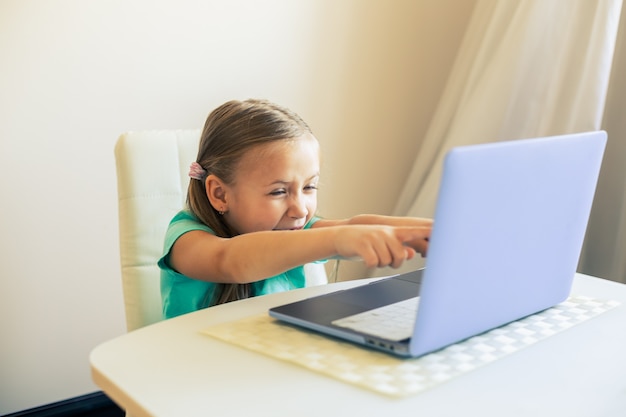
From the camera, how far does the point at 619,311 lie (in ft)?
3.35

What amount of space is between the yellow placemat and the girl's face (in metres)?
0.25

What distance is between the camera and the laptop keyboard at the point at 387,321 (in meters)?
0.84

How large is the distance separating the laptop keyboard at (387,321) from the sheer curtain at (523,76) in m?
0.98

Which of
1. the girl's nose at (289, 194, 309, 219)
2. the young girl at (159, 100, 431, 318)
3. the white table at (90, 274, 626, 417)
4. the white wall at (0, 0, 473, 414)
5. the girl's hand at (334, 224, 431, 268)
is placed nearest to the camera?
the white table at (90, 274, 626, 417)

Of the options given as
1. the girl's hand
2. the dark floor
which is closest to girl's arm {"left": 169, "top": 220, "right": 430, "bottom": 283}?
the girl's hand

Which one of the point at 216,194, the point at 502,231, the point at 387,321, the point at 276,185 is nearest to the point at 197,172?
the point at 216,194

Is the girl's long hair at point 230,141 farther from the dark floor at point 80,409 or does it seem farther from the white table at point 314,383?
the dark floor at point 80,409

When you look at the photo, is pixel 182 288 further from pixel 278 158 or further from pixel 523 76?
pixel 523 76

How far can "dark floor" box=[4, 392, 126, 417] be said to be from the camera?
1786 millimetres

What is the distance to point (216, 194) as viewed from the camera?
4.09ft

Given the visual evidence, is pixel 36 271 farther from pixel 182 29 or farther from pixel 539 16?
pixel 539 16

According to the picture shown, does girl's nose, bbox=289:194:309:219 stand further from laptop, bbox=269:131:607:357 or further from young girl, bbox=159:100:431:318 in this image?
laptop, bbox=269:131:607:357

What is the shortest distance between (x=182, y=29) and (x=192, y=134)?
0.53 metres

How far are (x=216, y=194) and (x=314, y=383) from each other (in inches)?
21.5
